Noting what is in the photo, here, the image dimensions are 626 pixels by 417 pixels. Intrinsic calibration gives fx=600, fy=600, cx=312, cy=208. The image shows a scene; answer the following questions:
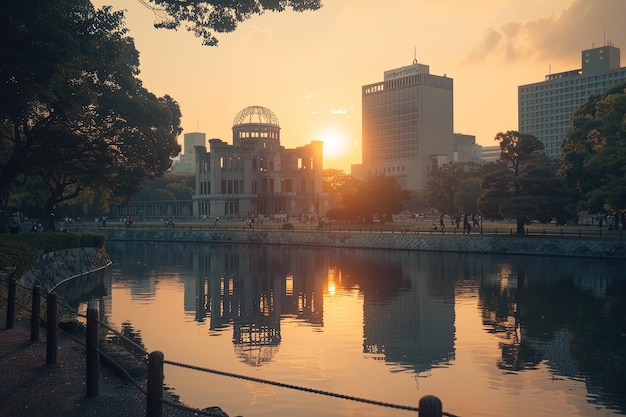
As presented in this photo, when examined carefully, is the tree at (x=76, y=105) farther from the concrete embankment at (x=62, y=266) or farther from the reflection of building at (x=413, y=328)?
the reflection of building at (x=413, y=328)

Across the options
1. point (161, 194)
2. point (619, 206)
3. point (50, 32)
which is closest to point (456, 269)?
point (619, 206)

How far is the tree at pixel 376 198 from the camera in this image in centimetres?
8681

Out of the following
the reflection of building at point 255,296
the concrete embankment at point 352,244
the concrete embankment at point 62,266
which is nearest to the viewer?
the reflection of building at point 255,296

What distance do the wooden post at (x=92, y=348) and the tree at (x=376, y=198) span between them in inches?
2985

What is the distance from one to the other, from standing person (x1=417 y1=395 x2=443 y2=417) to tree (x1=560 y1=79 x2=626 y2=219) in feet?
170

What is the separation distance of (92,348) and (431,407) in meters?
7.50

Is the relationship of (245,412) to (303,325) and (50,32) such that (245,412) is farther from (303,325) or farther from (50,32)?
(50,32)

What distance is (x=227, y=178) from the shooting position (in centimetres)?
13725

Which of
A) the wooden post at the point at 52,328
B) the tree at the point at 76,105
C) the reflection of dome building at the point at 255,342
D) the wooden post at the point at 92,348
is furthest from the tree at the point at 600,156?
the wooden post at the point at 92,348

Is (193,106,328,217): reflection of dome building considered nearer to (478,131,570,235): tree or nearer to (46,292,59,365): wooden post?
(478,131,570,235): tree

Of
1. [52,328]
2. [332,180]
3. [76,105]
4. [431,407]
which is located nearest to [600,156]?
[76,105]

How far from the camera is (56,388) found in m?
12.3

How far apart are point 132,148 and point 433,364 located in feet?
113

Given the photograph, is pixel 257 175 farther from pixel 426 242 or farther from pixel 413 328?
pixel 413 328
